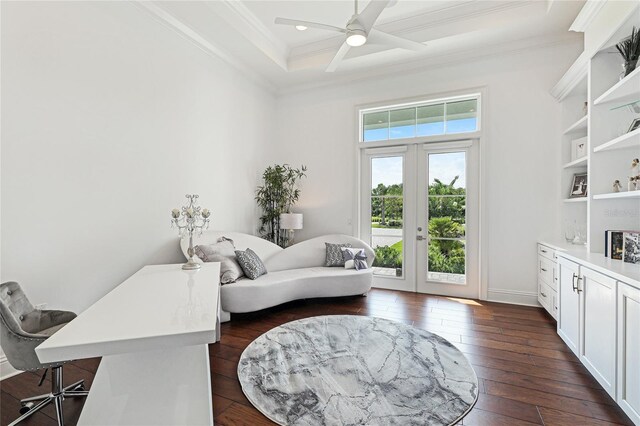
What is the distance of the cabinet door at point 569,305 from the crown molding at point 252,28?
430cm

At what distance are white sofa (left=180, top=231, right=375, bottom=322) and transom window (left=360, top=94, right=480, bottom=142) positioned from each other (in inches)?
72.2

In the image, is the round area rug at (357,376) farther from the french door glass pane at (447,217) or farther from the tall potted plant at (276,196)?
the tall potted plant at (276,196)

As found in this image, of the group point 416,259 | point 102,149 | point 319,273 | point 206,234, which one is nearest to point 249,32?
point 102,149

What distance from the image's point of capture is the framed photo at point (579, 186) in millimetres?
3410

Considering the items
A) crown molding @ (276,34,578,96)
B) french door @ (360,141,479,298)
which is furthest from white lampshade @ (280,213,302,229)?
crown molding @ (276,34,578,96)

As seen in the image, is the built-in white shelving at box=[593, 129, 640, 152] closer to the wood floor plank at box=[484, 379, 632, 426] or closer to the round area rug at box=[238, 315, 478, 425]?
the wood floor plank at box=[484, 379, 632, 426]

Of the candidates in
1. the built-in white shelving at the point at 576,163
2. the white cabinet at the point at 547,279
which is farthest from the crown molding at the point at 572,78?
the white cabinet at the point at 547,279

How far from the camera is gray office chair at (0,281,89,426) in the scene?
1611mm

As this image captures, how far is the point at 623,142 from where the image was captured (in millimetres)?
2322

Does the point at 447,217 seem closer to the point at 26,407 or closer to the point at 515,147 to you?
the point at 515,147

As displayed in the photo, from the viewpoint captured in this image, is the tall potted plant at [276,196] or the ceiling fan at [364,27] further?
the tall potted plant at [276,196]

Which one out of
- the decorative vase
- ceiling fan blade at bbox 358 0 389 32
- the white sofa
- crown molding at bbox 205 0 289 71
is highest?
crown molding at bbox 205 0 289 71

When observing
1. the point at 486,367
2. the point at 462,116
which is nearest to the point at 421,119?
the point at 462,116

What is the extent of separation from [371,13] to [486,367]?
3.08 m
